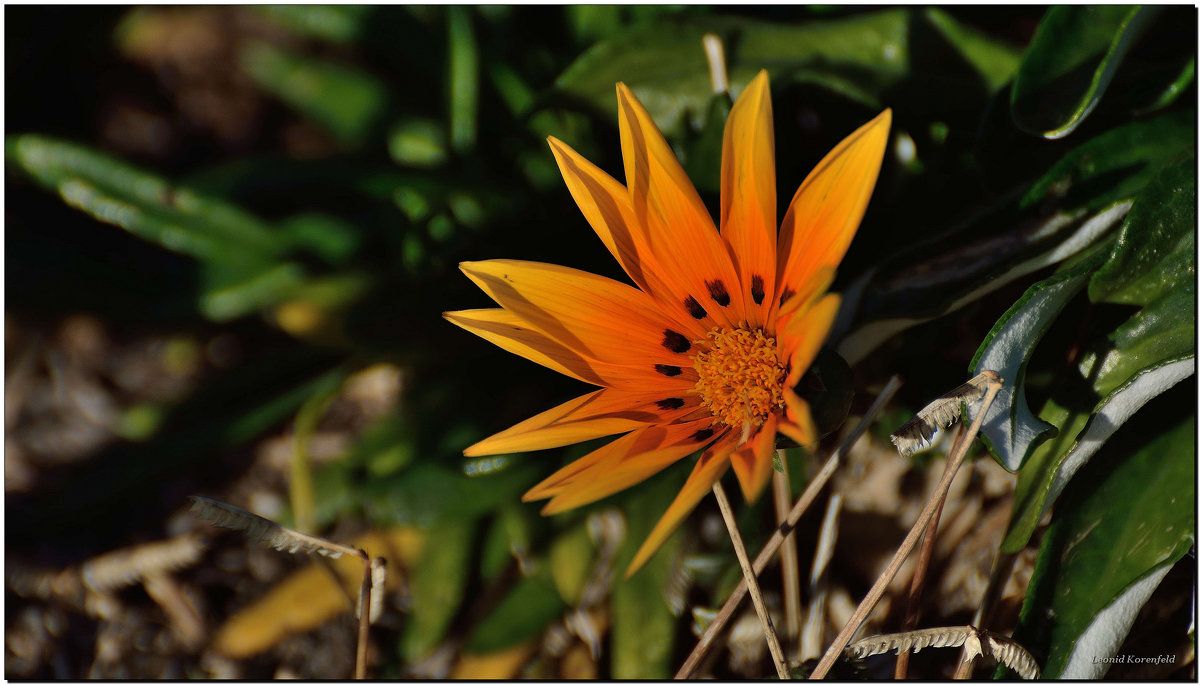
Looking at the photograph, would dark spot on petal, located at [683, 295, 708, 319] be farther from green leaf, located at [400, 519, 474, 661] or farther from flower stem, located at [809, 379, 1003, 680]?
green leaf, located at [400, 519, 474, 661]

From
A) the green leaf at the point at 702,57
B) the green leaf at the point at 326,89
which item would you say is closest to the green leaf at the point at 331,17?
the green leaf at the point at 326,89

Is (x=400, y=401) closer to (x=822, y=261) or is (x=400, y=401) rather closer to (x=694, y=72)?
(x=694, y=72)

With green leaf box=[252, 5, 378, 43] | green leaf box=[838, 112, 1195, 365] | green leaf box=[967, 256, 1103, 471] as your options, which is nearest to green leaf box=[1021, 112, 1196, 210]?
green leaf box=[838, 112, 1195, 365]

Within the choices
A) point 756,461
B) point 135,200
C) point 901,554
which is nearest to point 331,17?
point 135,200

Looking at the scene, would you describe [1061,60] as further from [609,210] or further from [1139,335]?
[609,210]

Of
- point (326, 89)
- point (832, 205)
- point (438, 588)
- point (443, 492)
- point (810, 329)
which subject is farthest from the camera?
point (326, 89)

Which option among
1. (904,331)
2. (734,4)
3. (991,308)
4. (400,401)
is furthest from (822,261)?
(400,401)
